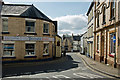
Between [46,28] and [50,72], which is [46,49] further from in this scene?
[50,72]

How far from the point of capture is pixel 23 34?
1647 centimetres

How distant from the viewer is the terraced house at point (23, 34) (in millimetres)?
15945

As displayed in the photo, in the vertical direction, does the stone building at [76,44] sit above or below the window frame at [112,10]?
below

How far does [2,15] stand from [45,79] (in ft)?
39.6

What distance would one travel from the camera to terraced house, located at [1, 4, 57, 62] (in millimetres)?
15945

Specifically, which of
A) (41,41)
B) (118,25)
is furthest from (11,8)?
(118,25)

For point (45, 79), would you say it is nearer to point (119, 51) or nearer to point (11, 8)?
point (119, 51)

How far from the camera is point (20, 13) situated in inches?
662

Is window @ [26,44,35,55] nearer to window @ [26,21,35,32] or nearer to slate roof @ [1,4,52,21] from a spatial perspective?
window @ [26,21,35,32]

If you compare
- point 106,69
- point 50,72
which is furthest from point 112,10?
point 50,72

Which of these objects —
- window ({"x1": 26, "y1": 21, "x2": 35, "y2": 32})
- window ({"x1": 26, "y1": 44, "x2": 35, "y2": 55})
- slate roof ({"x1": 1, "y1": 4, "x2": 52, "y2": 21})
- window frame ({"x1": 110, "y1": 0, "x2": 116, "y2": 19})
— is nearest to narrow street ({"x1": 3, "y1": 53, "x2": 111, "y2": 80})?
window ({"x1": 26, "y1": 44, "x2": 35, "y2": 55})

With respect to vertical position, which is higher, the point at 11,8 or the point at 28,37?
the point at 11,8

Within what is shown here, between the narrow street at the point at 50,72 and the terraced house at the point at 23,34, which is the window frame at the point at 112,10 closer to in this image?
the narrow street at the point at 50,72

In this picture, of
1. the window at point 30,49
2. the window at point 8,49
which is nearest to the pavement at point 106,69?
the window at point 30,49
